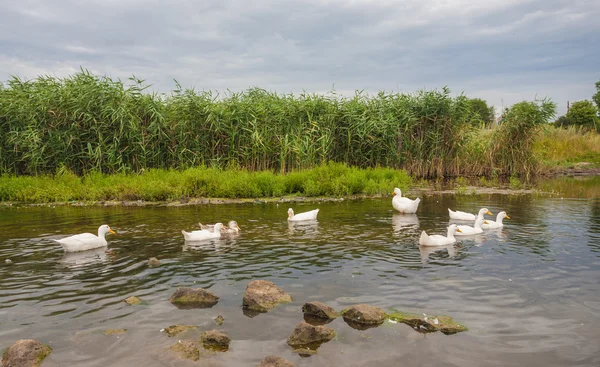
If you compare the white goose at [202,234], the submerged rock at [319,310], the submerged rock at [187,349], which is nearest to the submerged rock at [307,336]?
the submerged rock at [319,310]

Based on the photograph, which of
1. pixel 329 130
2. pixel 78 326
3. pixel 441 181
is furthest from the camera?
pixel 441 181

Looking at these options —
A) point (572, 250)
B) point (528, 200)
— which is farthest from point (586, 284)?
point (528, 200)

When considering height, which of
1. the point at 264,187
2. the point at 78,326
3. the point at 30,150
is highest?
the point at 30,150

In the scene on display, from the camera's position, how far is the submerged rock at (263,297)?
7480 millimetres

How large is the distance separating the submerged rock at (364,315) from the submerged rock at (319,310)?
Result: 175mm

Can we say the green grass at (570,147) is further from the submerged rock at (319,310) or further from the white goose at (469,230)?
the submerged rock at (319,310)

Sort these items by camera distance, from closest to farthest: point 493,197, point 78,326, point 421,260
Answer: point 78,326
point 421,260
point 493,197

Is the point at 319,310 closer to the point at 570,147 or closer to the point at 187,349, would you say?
the point at 187,349

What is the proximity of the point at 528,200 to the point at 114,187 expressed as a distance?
55.5 ft

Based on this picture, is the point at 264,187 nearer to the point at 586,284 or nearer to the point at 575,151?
the point at 586,284

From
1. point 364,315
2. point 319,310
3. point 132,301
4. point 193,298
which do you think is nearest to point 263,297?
point 319,310

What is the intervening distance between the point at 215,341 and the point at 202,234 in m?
6.30

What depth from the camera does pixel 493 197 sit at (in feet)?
68.6

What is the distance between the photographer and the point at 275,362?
555 cm
